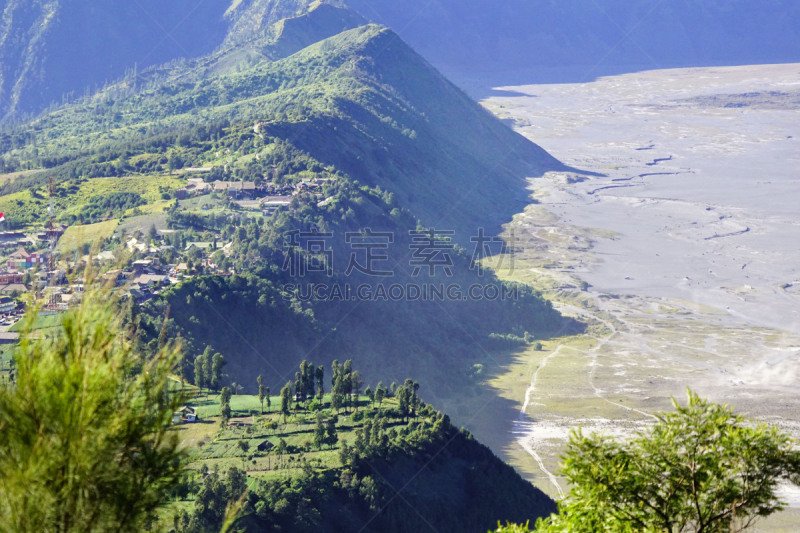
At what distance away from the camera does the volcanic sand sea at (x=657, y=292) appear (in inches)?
2689

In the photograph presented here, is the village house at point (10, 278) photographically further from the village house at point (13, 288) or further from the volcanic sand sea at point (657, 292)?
the volcanic sand sea at point (657, 292)

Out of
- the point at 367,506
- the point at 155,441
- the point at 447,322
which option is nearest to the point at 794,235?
the point at 447,322

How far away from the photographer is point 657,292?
99.9 meters

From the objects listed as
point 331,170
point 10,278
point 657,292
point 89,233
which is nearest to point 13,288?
point 10,278

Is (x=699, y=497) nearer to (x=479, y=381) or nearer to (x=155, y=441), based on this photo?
(x=155, y=441)

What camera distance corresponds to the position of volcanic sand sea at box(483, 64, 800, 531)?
224 feet

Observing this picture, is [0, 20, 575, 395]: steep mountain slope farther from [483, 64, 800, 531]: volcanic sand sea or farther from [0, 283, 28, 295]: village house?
[0, 283, 28, 295]: village house

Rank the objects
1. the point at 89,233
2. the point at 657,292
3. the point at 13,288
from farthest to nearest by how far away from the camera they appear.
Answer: the point at 657,292
the point at 89,233
the point at 13,288

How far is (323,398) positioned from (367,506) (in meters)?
14.3

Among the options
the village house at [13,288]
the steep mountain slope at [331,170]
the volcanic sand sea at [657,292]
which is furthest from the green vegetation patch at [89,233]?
the volcanic sand sea at [657,292]

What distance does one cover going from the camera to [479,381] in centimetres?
7638

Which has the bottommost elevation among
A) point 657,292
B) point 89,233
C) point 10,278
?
point 657,292

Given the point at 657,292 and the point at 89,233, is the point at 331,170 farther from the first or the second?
the point at 657,292

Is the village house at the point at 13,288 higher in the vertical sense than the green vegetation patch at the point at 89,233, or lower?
lower
